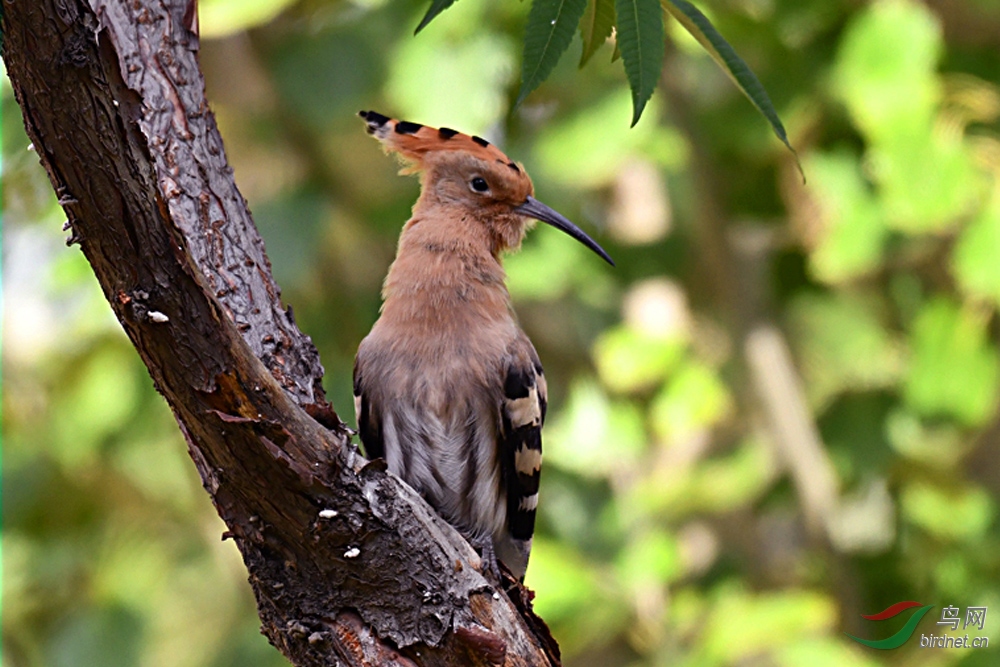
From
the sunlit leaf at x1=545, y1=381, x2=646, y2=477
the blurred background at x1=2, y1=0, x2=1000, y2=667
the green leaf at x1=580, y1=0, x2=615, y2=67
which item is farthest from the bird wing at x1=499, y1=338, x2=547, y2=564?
the sunlit leaf at x1=545, y1=381, x2=646, y2=477

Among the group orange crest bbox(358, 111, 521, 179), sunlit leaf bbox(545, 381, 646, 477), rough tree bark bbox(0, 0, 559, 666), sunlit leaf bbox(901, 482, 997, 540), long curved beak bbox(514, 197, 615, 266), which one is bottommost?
rough tree bark bbox(0, 0, 559, 666)

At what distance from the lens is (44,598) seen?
464 cm

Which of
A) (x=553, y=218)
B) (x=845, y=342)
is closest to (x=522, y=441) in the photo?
(x=553, y=218)

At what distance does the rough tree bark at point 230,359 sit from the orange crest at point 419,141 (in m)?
0.60

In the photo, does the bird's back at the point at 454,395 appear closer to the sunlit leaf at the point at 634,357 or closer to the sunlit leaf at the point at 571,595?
the sunlit leaf at the point at 571,595

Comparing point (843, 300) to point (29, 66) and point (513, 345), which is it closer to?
point (513, 345)

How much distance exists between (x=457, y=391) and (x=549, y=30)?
3.20 ft

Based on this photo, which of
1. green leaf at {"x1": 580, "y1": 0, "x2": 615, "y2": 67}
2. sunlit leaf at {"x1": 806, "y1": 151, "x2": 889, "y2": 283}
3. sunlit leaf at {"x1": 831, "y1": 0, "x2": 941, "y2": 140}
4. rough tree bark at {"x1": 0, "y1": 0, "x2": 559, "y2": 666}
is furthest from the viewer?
sunlit leaf at {"x1": 806, "y1": 151, "x2": 889, "y2": 283}

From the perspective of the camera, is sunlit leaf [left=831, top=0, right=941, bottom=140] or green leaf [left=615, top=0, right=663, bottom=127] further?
sunlit leaf [left=831, top=0, right=941, bottom=140]

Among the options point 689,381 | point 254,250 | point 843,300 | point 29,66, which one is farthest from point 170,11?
point 843,300

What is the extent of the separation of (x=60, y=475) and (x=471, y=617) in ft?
11.2

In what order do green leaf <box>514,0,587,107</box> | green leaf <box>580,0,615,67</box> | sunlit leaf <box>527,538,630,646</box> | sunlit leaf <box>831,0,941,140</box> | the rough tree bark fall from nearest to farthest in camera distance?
the rough tree bark → green leaf <box>514,0,587,107</box> → green leaf <box>580,0,615,67</box> → sunlit leaf <box>527,538,630,646</box> → sunlit leaf <box>831,0,941,140</box>

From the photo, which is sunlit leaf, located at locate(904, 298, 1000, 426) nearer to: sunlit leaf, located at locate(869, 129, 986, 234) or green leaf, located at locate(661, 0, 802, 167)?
sunlit leaf, located at locate(869, 129, 986, 234)

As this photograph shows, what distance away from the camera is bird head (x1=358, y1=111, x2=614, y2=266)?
2.42 meters
